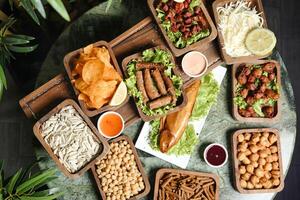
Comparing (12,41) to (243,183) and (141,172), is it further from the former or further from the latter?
(243,183)

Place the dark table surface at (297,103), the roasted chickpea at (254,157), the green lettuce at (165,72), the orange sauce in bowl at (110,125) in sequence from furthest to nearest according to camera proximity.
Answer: the dark table surface at (297,103) < the roasted chickpea at (254,157) < the orange sauce in bowl at (110,125) < the green lettuce at (165,72)

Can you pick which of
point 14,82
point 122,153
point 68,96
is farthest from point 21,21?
point 122,153

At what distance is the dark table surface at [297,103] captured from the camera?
4422 millimetres

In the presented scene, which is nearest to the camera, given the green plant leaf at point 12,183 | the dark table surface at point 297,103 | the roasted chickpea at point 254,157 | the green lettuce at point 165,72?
the green plant leaf at point 12,183

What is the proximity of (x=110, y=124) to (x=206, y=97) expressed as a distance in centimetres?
75

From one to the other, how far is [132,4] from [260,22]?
3.15 ft

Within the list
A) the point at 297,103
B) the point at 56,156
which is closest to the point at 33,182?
the point at 56,156

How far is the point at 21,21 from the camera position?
4.18 metres

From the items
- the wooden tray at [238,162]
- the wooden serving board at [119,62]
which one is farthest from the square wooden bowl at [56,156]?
the wooden tray at [238,162]

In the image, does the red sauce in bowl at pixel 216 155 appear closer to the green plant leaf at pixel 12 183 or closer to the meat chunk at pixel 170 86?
the meat chunk at pixel 170 86

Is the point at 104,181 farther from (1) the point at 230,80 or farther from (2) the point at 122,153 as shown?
(1) the point at 230,80

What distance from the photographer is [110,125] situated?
340cm

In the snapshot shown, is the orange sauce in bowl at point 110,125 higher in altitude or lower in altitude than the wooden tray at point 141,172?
higher

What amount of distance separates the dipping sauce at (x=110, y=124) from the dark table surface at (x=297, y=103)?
1217 mm
